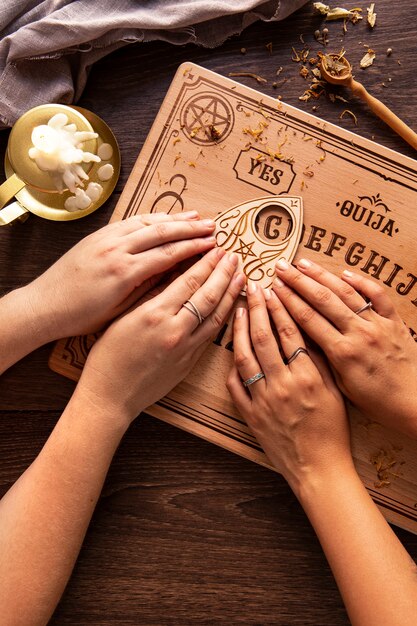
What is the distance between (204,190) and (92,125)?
0.62 feet

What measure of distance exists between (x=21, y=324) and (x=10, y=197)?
0.60 ft

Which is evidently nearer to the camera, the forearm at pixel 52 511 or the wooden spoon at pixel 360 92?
the forearm at pixel 52 511

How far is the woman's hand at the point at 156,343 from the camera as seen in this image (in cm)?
74

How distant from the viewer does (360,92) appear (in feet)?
2.68

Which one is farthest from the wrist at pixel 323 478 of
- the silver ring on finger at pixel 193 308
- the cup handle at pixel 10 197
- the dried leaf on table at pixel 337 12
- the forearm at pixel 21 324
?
the dried leaf on table at pixel 337 12

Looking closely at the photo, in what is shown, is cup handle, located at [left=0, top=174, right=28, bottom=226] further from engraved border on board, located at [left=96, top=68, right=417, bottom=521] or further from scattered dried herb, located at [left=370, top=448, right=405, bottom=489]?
scattered dried herb, located at [left=370, top=448, right=405, bottom=489]

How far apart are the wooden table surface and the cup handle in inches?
1.8

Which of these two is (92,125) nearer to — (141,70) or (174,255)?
(141,70)

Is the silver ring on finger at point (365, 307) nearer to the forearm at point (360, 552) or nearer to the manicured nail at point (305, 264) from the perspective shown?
the manicured nail at point (305, 264)

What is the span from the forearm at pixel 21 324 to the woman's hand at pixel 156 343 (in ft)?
0.26

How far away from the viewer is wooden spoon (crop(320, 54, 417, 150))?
0.82 meters

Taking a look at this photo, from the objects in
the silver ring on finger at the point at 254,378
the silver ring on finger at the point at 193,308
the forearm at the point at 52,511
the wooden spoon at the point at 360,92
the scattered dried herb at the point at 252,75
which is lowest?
the forearm at the point at 52,511

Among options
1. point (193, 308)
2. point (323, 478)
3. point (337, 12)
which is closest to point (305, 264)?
point (193, 308)

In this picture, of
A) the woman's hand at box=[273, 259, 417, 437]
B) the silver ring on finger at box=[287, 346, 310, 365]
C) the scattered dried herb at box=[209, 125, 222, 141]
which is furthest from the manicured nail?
the scattered dried herb at box=[209, 125, 222, 141]
